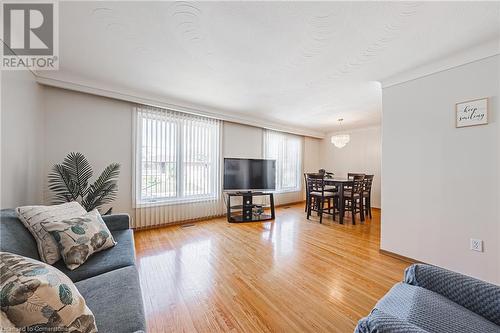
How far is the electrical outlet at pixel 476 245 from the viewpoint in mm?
1910

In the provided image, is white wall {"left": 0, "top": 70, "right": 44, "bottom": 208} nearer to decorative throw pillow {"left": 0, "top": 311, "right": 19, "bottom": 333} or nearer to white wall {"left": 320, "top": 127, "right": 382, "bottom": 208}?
decorative throw pillow {"left": 0, "top": 311, "right": 19, "bottom": 333}

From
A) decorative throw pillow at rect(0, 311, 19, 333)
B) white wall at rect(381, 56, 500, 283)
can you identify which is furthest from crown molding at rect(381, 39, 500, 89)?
decorative throw pillow at rect(0, 311, 19, 333)

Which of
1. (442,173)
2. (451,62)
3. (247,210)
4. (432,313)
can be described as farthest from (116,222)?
(451,62)

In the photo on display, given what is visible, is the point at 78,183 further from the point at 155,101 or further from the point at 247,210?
the point at 247,210

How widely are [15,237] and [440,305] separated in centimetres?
233

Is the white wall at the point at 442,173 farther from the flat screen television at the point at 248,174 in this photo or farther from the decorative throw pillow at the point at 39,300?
the decorative throw pillow at the point at 39,300

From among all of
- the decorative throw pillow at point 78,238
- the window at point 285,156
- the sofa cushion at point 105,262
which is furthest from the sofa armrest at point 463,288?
the window at point 285,156

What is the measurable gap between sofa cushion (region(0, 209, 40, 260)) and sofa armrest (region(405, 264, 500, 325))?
225 cm

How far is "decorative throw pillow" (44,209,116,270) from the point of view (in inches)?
51.9

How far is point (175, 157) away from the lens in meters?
3.75

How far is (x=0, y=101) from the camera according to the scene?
64.6 inches

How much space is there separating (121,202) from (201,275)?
2.08 meters

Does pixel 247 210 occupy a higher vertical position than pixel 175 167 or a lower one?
lower

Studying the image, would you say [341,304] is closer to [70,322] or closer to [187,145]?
[70,322]
